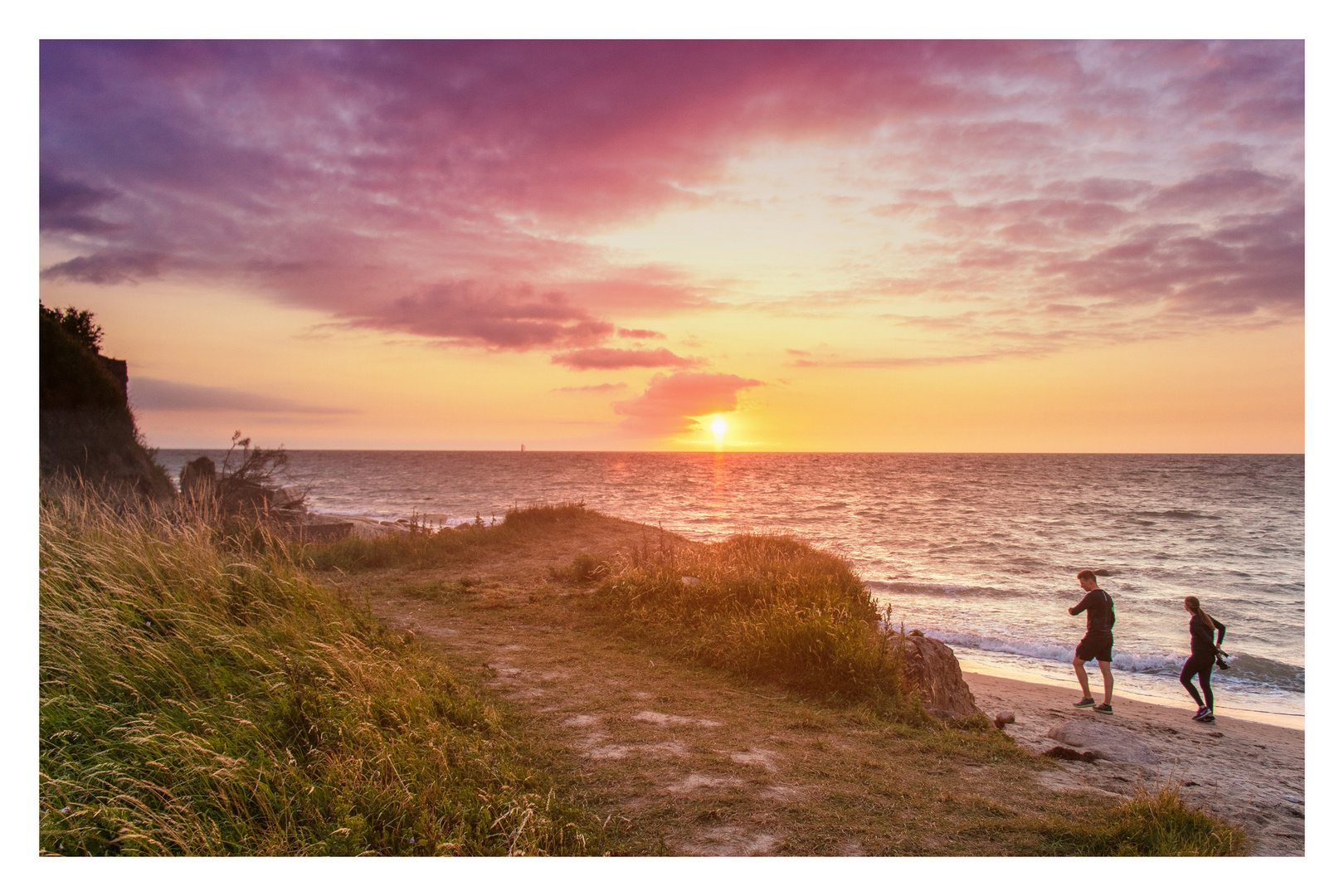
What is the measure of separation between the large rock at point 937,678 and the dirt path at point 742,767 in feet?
4.94

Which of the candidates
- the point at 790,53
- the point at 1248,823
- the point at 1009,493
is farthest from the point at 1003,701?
the point at 1009,493

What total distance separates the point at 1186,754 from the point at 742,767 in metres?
7.73

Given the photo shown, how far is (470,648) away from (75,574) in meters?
4.30

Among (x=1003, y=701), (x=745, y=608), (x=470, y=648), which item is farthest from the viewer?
(x=1003, y=701)

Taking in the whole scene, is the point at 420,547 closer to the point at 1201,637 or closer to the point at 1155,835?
the point at 1155,835

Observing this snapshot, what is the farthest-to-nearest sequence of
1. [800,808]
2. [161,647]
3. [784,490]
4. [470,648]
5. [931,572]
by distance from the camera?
[784,490] → [931,572] → [470,648] → [161,647] → [800,808]

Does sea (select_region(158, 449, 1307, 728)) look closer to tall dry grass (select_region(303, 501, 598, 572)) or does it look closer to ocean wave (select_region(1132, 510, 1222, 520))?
ocean wave (select_region(1132, 510, 1222, 520))

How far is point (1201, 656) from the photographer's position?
10.9m

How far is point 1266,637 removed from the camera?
54.6ft

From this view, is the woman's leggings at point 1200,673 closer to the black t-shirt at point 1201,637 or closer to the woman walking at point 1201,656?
the woman walking at point 1201,656

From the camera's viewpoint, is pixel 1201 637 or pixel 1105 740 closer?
pixel 1105 740

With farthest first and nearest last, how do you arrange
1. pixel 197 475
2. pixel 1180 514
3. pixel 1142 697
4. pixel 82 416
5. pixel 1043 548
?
pixel 1180 514 < pixel 1043 548 < pixel 197 475 < pixel 82 416 < pixel 1142 697

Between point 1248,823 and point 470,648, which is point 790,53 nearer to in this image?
point 470,648

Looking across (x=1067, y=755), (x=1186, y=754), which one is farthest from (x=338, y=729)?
(x=1186, y=754)
